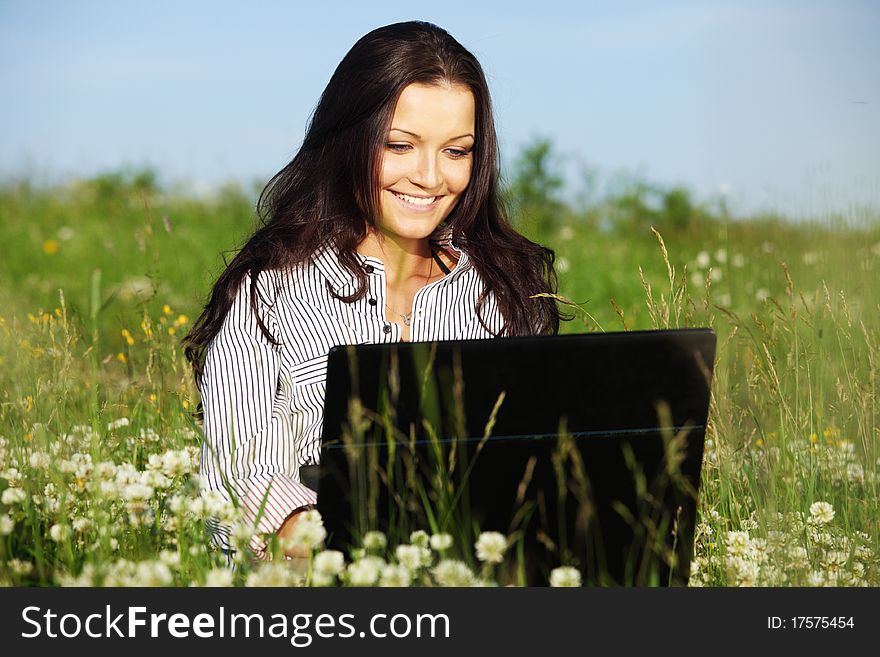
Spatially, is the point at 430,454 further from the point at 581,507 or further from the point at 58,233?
the point at 58,233

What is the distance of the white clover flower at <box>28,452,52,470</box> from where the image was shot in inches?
113

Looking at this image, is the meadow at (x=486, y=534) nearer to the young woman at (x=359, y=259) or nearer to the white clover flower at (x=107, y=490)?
the white clover flower at (x=107, y=490)

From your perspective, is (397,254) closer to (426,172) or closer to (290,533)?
(426,172)

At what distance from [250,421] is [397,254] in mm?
776

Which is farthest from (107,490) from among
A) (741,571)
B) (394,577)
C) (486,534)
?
(741,571)

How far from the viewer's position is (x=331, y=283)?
3047mm

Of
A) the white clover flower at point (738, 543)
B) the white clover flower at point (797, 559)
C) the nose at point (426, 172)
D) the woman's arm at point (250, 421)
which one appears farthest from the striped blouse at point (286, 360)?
the white clover flower at point (797, 559)

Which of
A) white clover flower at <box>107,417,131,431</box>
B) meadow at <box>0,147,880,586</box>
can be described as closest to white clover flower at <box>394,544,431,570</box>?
meadow at <box>0,147,880,586</box>

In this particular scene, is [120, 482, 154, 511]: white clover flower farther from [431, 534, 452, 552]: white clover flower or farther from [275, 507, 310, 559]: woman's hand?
[431, 534, 452, 552]: white clover flower

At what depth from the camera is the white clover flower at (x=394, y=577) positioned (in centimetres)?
196

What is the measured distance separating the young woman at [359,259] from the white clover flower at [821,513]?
96cm

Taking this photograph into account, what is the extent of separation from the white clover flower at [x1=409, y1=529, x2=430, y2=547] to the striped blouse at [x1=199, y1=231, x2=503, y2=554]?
1.36 feet

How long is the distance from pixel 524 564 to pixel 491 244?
148cm
